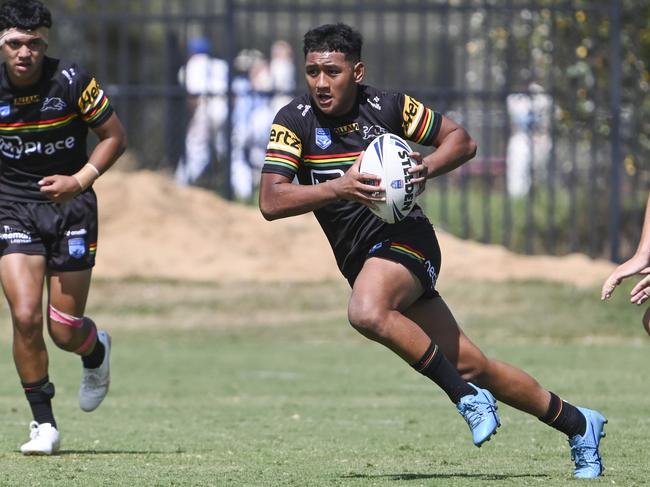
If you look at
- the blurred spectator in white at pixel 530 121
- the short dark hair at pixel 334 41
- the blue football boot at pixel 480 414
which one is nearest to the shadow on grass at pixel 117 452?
the blue football boot at pixel 480 414

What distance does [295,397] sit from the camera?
10859 mm

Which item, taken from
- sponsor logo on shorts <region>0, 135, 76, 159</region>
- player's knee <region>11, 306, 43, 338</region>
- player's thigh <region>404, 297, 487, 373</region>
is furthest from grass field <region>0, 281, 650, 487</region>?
sponsor logo on shorts <region>0, 135, 76, 159</region>

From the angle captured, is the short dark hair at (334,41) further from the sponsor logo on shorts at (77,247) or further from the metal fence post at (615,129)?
the metal fence post at (615,129)

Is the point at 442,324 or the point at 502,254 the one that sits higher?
the point at 442,324

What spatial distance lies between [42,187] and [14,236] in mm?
414

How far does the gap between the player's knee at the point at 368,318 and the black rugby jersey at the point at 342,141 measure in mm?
452

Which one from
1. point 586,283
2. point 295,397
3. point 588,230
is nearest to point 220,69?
point 588,230

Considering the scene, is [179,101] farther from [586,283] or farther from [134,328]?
[586,283]

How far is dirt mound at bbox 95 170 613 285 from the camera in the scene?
679 inches

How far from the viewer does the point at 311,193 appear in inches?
253

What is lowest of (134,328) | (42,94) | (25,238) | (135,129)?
(134,328)

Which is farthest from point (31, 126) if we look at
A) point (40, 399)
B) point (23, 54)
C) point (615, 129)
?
point (615, 129)

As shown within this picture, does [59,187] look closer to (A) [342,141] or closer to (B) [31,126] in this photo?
(B) [31,126]

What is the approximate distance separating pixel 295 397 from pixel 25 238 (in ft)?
11.5
